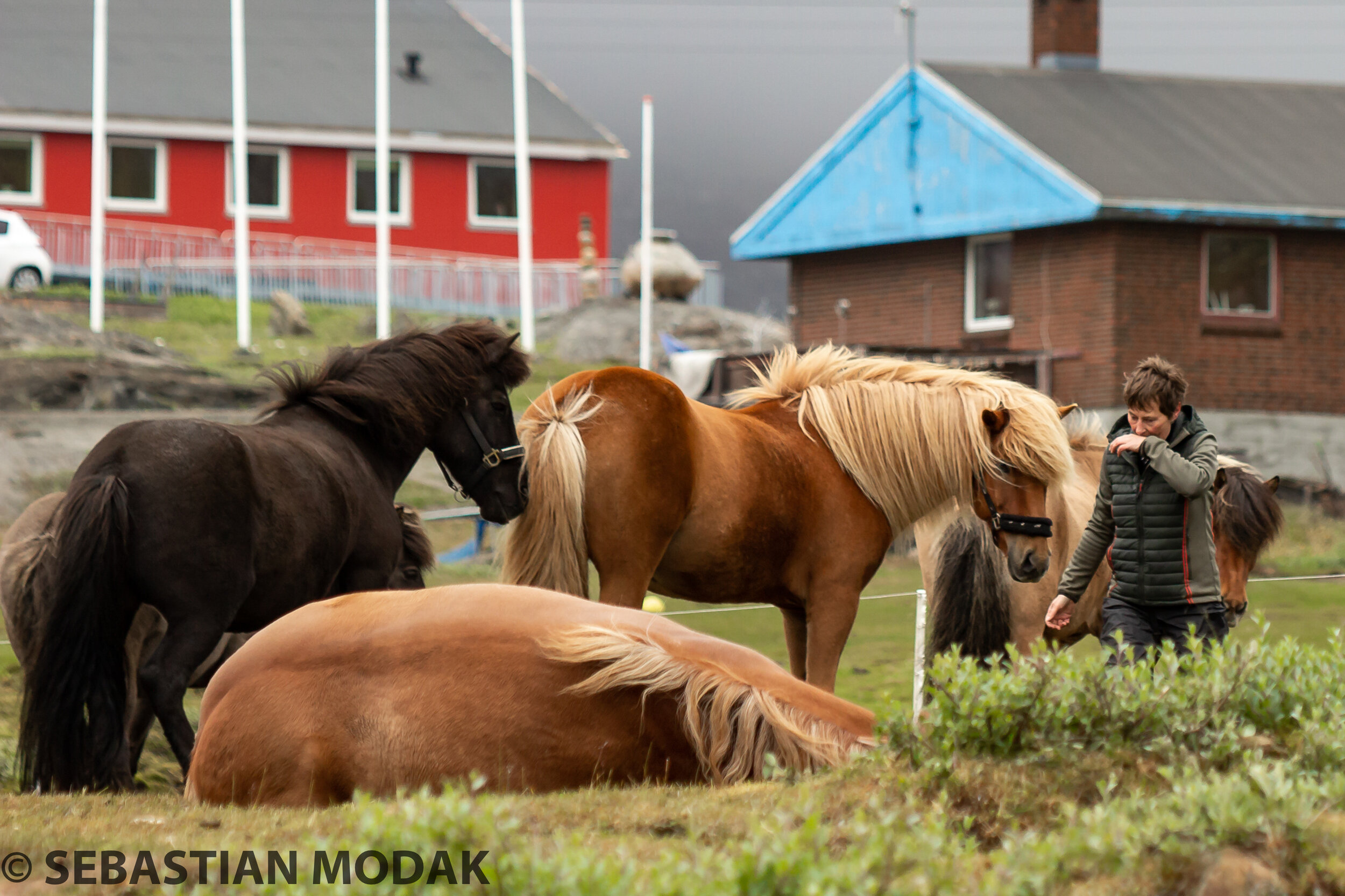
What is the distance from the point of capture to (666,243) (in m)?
31.3

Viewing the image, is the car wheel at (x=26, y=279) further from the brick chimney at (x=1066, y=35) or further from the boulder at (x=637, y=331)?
the brick chimney at (x=1066, y=35)

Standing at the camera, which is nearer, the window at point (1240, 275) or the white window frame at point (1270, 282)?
the white window frame at point (1270, 282)

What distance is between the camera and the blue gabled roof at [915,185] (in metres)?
24.2

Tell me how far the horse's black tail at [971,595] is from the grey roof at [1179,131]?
56.2 feet

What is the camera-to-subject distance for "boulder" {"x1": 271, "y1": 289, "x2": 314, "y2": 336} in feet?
91.5

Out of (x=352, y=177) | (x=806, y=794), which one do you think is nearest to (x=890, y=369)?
(x=806, y=794)

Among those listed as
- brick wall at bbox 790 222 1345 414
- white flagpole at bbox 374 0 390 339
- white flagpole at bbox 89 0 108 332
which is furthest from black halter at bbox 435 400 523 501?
white flagpole at bbox 89 0 108 332

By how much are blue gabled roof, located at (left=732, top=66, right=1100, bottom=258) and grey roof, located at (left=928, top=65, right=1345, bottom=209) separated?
41 cm

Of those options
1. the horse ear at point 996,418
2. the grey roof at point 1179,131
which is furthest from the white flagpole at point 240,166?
the horse ear at point 996,418

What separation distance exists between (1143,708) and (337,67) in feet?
124

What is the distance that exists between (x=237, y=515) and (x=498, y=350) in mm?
1693

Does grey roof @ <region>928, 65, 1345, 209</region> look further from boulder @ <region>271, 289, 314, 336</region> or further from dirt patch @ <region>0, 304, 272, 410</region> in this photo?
dirt patch @ <region>0, 304, 272, 410</region>

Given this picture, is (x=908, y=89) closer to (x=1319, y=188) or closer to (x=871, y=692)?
(x=1319, y=188)

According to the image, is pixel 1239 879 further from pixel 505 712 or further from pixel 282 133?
pixel 282 133
